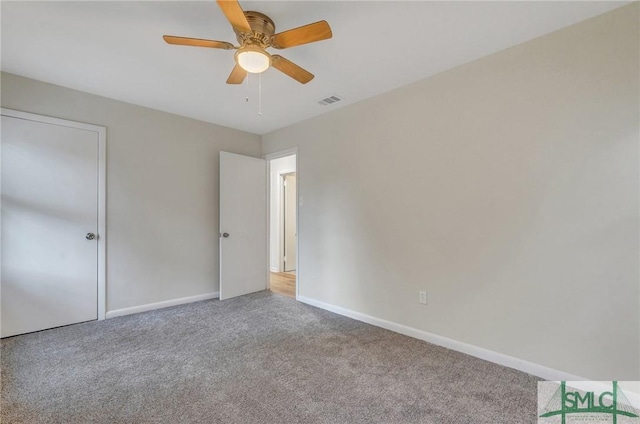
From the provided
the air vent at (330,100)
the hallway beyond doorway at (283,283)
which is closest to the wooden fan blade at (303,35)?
the air vent at (330,100)

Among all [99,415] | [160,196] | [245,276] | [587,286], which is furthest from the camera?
[245,276]

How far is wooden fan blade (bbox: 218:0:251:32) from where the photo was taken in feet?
4.75

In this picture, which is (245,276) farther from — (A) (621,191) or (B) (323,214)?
(A) (621,191)

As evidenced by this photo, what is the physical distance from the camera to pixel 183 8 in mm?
1844

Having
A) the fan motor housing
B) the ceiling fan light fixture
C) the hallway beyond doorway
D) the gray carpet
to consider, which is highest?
the fan motor housing

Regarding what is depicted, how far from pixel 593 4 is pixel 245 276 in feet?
14.2

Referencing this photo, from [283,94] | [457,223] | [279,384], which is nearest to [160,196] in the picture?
[283,94]

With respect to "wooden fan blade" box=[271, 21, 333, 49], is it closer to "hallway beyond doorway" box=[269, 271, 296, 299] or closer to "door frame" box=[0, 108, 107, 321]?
"door frame" box=[0, 108, 107, 321]

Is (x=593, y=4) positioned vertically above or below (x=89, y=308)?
above

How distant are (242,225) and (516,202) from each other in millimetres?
3341

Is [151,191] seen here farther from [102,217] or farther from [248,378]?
[248,378]

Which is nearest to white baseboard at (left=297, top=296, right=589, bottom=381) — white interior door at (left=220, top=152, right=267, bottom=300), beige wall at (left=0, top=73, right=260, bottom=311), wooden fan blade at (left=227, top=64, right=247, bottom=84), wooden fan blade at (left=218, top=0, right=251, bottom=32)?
white interior door at (left=220, top=152, right=267, bottom=300)

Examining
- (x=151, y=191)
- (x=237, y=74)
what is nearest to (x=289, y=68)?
(x=237, y=74)

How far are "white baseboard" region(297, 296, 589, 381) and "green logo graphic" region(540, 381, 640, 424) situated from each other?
112 mm
